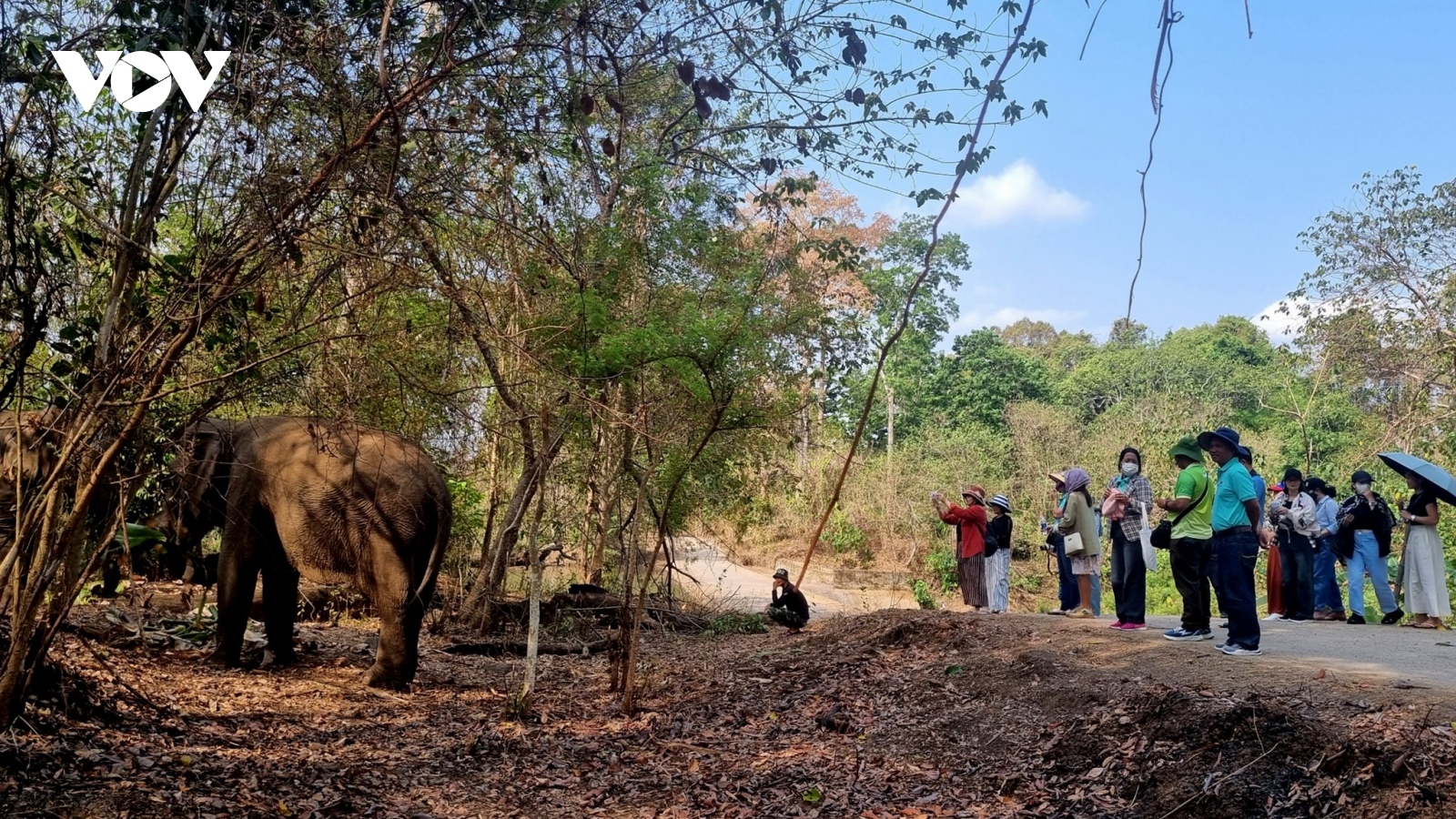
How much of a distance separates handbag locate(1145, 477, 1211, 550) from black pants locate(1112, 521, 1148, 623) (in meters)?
0.26

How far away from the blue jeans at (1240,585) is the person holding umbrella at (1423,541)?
8.73 ft

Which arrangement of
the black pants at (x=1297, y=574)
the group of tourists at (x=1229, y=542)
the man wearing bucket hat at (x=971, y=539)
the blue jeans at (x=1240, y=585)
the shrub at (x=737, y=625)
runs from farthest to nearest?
the shrub at (x=737, y=625) < the man wearing bucket hat at (x=971, y=539) < the black pants at (x=1297, y=574) < the group of tourists at (x=1229, y=542) < the blue jeans at (x=1240, y=585)

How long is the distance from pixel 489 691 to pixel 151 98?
5.43 meters

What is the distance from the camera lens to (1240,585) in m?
8.02

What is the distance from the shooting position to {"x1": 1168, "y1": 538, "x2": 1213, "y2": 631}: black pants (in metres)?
8.51

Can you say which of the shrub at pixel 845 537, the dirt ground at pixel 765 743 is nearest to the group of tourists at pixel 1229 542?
the dirt ground at pixel 765 743

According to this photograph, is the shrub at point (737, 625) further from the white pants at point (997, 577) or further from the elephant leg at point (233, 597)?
the elephant leg at point (233, 597)

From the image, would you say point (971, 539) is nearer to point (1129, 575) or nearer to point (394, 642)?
point (1129, 575)

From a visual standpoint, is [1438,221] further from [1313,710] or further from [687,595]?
[1313,710]

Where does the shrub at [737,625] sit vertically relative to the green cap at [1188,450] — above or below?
below

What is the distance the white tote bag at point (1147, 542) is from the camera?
9.86m

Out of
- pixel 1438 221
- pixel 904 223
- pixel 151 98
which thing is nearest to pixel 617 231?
pixel 151 98

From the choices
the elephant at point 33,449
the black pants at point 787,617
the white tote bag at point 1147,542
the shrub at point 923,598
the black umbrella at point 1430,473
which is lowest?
the black pants at point 787,617

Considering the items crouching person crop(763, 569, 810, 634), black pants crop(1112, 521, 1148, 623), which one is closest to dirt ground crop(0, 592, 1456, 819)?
black pants crop(1112, 521, 1148, 623)
